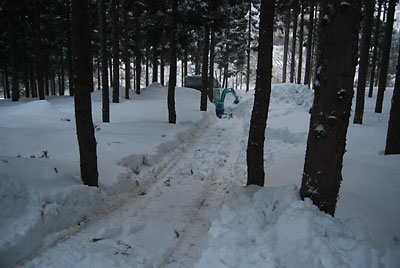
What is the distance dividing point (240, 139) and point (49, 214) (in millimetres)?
8994

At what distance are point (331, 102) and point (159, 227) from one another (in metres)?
3.34

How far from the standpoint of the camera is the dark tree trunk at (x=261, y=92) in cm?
520

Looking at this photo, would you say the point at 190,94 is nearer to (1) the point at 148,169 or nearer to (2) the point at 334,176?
(1) the point at 148,169

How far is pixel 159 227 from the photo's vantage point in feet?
14.5

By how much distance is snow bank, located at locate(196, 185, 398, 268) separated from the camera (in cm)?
279

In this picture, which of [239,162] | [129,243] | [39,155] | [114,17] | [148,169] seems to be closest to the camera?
[129,243]

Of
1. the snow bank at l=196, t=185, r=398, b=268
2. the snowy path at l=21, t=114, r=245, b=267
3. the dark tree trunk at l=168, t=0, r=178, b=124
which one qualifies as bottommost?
the snowy path at l=21, t=114, r=245, b=267

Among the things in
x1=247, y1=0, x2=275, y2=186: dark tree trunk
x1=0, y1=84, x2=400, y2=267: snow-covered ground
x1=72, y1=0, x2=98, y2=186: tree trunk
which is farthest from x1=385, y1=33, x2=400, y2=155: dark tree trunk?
x1=72, y1=0, x2=98, y2=186: tree trunk

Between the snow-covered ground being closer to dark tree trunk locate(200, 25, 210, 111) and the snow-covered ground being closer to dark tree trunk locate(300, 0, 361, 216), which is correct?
dark tree trunk locate(300, 0, 361, 216)

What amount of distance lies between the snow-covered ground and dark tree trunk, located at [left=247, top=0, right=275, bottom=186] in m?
0.58

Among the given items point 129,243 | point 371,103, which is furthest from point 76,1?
point 371,103

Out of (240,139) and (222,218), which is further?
(240,139)

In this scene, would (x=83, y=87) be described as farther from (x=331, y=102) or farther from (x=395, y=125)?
(x=395, y=125)

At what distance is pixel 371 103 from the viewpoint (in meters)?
20.8
